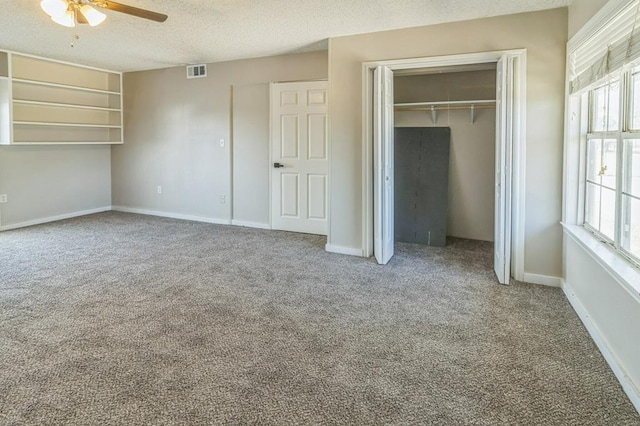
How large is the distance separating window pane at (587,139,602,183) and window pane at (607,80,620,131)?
0.87 ft

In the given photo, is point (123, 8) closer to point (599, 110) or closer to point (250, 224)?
point (599, 110)

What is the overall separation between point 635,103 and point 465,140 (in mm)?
2919

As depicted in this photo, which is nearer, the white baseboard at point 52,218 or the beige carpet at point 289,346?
the beige carpet at point 289,346

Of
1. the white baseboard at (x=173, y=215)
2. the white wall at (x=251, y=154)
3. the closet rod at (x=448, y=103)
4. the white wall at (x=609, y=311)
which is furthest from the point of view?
the white baseboard at (x=173, y=215)

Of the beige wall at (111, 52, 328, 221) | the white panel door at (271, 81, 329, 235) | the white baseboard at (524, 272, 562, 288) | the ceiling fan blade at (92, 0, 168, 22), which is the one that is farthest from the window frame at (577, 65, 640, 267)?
the beige wall at (111, 52, 328, 221)

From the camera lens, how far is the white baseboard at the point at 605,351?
1926mm

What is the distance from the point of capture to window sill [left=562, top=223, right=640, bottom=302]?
2043 mm

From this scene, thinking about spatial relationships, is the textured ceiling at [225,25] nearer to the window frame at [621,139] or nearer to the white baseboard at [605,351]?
the window frame at [621,139]

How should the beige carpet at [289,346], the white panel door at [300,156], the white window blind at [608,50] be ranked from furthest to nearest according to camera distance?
1. the white panel door at [300,156]
2. the white window blind at [608,50]
3. the beige carpet at [289,346]

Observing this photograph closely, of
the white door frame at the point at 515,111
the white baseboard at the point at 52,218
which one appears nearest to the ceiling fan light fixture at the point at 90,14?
the white door frame at the point at 515,111

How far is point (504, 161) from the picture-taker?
358cm

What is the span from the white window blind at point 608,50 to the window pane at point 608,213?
75cm

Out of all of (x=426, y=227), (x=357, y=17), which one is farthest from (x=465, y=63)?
(x=426, y=227)

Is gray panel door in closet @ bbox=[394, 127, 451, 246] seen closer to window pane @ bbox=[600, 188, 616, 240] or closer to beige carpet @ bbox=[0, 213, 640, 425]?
beige carpet @ bbox=[0, 213, 640, 425]
